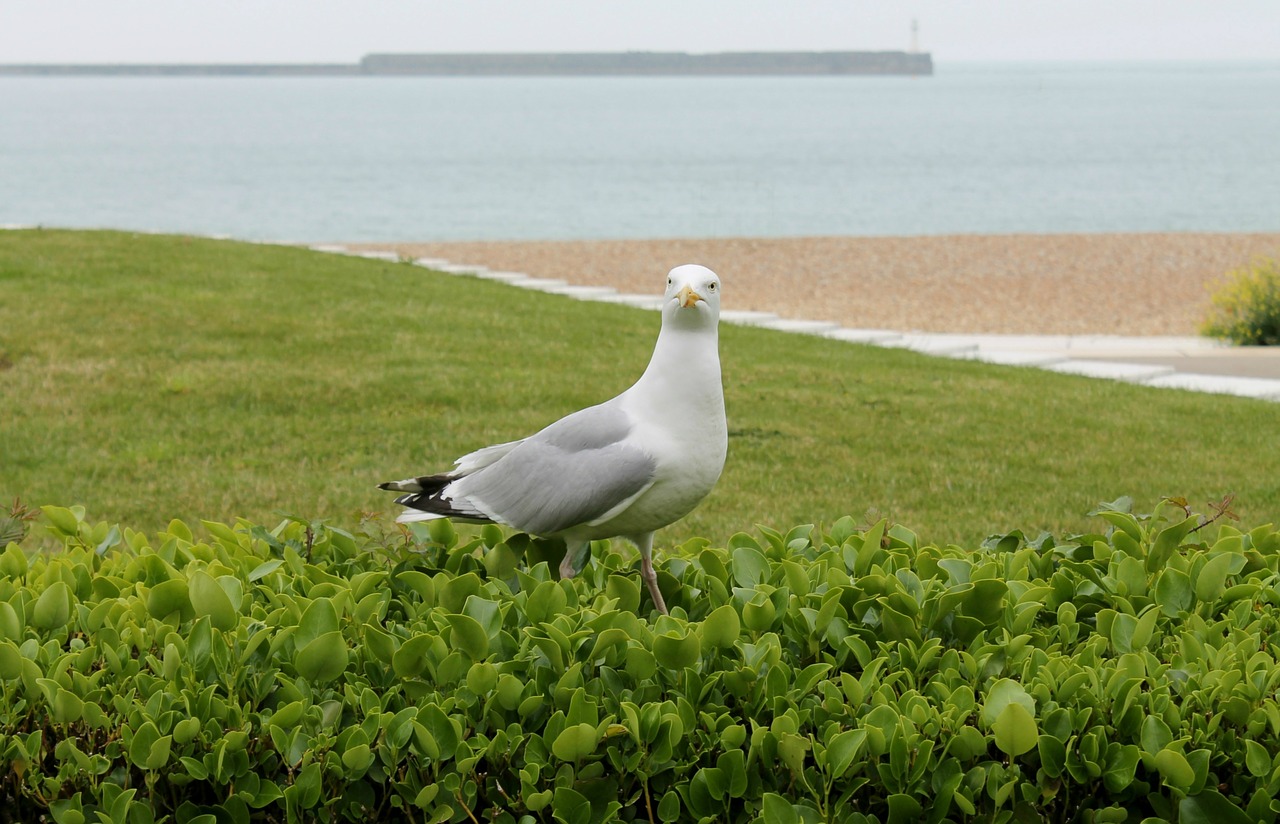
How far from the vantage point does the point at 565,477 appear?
3088 mm

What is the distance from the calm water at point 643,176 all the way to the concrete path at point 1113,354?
2402 cm

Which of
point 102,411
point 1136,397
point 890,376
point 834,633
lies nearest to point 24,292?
point 102,411

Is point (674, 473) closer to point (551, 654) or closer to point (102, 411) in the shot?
point (551, 654)

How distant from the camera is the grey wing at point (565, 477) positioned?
302 centimetres

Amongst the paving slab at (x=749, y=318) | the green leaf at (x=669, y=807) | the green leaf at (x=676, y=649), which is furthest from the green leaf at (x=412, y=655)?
the paving slab at (x=749, y=318)

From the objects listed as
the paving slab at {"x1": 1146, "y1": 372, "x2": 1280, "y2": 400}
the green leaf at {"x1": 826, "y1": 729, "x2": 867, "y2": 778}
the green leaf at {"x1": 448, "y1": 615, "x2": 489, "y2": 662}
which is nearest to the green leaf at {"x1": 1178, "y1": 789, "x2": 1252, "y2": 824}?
the green leaf at {"x1": 826, "y1": 729, "x2": 867, "y2": 778}

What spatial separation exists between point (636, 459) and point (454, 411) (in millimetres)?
5537

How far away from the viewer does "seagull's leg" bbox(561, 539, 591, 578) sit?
3.28 m

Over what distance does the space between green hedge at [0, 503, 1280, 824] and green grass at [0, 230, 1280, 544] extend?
312 centimetres

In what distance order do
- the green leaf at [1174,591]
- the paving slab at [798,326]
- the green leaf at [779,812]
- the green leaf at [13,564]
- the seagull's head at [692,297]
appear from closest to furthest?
the green leaf at [779,812], the seagull's head at [692,297], the green leaf at [1174,591], the green leaf at [13,564], the paving slab at [798,326]

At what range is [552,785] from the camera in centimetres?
252

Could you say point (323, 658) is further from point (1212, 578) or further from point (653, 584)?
point (1212, 578)

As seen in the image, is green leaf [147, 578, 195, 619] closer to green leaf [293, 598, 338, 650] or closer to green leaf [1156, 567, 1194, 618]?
green leaf [293, 598, 338, 650]

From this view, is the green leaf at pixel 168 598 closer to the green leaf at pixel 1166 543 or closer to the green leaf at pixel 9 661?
the green leaf at pixel 9 661
